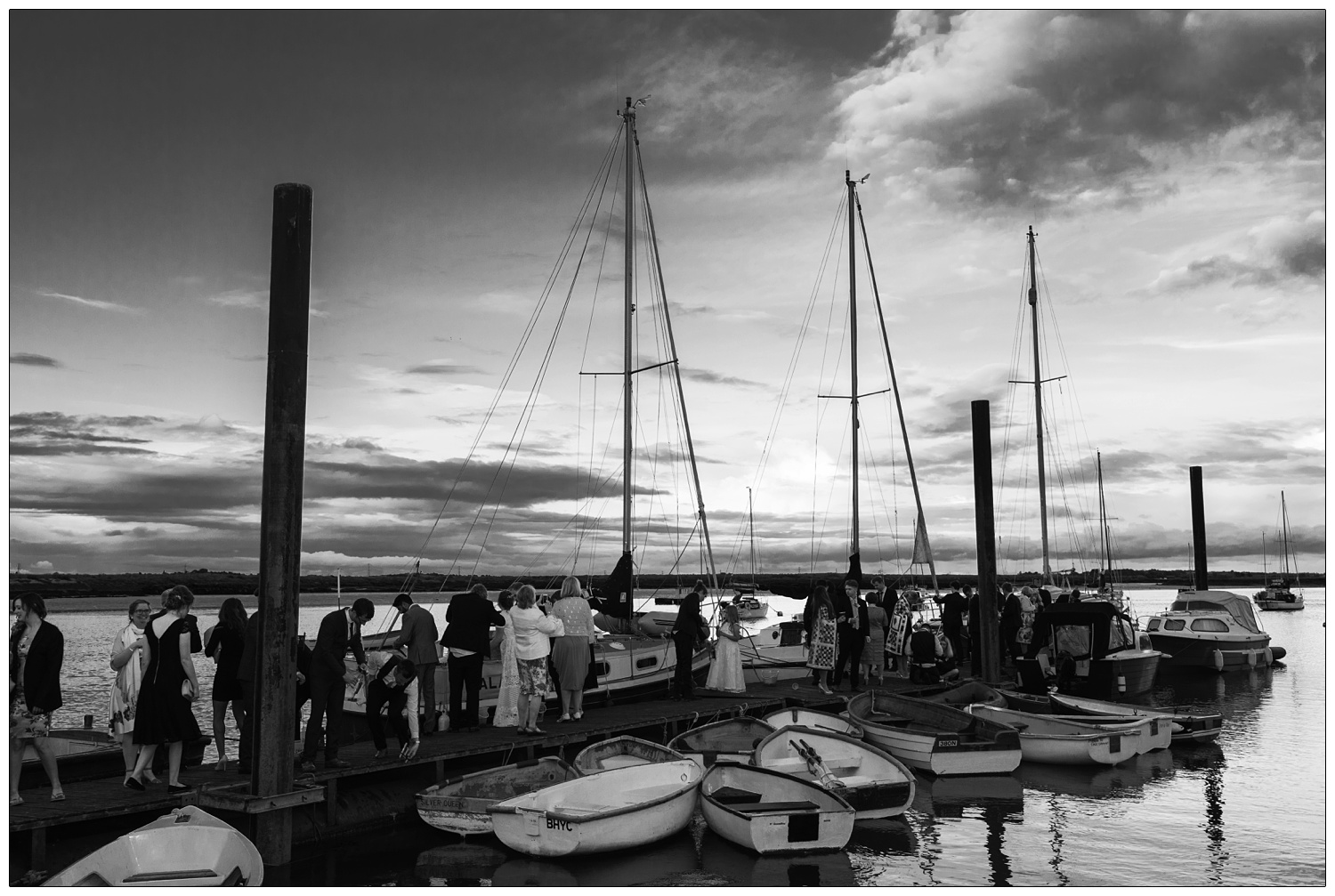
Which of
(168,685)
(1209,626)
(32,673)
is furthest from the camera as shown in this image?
(1209,626)

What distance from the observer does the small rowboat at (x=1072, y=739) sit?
16.5m

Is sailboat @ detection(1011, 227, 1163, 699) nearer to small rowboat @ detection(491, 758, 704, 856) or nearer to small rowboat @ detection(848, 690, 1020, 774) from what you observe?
small rowboat @ detection(848, 690, 1020, 774)

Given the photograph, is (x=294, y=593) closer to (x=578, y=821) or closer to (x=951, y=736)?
(x=578, y=821)

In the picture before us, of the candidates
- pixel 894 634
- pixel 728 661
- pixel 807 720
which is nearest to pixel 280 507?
pixel 807 720

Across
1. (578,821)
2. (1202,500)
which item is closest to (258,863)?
(578,821)

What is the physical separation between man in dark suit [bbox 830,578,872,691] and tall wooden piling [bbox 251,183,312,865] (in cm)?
1180

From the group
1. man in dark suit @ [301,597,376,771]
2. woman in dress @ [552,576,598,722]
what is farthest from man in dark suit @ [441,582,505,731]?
man in dark suit @ [301,597,376,771]

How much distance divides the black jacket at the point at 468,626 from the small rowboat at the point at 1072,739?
28.0ft

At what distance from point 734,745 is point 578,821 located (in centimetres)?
460

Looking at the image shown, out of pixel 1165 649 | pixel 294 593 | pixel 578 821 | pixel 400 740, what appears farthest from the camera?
pixel 1165 649

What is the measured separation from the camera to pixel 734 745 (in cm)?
1477

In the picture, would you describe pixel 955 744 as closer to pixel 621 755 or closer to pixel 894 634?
pixel 621 755

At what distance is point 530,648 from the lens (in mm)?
13070

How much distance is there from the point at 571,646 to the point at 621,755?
188 centimetres
